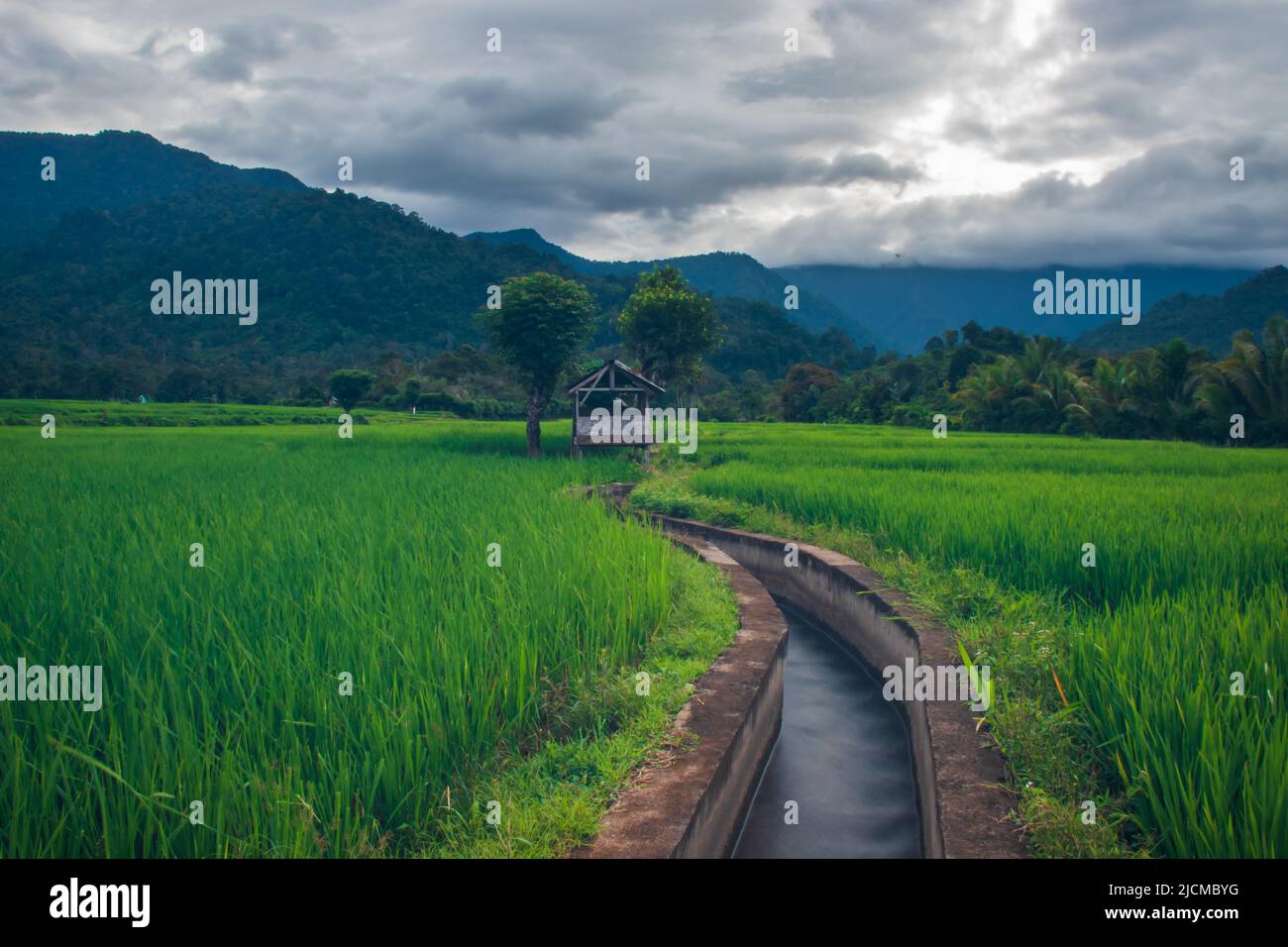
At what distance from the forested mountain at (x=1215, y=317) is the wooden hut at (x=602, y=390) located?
58897 mm

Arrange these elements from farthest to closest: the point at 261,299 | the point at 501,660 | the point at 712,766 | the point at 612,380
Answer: the point at 261,299 → the point at 612,380 → the point at 501,660 → the point at 712,766

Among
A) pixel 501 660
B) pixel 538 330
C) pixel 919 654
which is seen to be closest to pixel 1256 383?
pixel 538 330

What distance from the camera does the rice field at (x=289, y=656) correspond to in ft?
6.77

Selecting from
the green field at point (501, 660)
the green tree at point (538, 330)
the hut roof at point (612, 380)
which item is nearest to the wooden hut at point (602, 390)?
the hut roof at point (612, 380)

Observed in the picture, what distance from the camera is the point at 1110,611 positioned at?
4.05m

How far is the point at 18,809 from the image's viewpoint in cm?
187

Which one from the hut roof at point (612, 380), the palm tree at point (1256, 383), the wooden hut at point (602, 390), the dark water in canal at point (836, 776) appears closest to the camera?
the dark water in canal at point (836, 776)

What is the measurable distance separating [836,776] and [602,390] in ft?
44.0

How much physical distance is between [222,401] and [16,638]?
48060 mm

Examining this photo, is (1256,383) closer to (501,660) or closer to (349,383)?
(501,660)

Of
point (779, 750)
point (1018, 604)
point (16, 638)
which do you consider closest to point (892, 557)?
point (1018, 604)

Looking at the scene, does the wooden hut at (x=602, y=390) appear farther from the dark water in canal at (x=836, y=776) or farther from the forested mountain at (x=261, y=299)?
the forested mountain at (x=261, y=299)

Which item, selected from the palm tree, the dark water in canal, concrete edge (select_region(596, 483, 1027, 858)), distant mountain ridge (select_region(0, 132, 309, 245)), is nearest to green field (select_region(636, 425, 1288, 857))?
concrete edge (select_region(596, 483, 1027, 858))

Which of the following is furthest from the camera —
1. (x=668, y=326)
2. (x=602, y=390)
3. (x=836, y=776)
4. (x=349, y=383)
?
(x=349, y=383)
